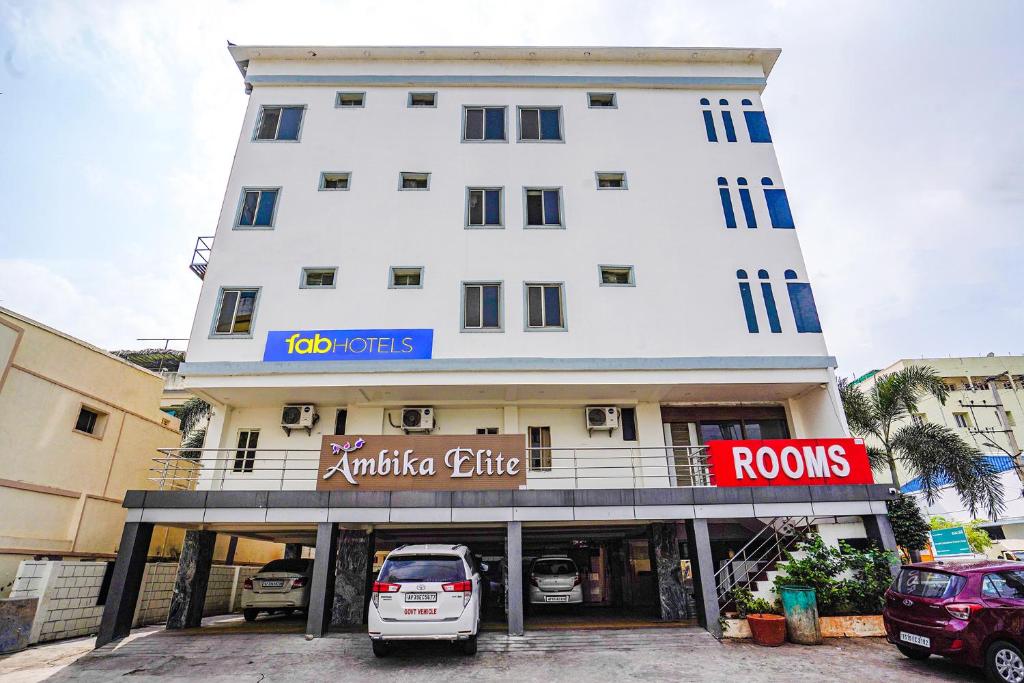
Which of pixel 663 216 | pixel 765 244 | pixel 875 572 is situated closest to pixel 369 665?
pixel 875 572

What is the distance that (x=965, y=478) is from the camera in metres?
16.2

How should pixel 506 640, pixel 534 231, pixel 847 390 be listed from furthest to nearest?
pixel 847 390
pixel 534 231
pixel 506 640

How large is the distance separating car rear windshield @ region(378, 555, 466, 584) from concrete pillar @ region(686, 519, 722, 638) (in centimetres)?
521

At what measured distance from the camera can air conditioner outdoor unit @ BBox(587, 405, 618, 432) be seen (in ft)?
46.6

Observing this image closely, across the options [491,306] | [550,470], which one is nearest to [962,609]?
[550,470]

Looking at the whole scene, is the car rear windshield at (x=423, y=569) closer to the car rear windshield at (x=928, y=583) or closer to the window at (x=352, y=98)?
the car rear windshield at (x=928, y=583)

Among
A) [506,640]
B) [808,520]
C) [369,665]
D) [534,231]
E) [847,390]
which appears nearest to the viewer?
[369,665]

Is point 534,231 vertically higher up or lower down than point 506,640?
higher up

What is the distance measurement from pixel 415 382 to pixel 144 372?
9079 millimetres

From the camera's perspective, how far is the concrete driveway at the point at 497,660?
8.10m

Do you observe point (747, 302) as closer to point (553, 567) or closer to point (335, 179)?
point (553, 567)

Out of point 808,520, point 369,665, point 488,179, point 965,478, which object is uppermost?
point 488,179

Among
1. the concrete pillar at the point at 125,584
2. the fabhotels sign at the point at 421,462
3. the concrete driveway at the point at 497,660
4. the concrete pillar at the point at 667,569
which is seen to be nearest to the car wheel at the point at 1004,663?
the concrete driveway at the point at 497,660

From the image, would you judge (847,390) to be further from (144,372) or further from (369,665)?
(144,372)
